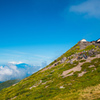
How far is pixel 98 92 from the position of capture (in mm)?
27234

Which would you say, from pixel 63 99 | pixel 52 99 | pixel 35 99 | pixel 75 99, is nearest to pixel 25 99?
pixel 35 99

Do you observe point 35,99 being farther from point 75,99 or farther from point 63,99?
point 75,99

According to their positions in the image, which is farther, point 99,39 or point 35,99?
point 99,39

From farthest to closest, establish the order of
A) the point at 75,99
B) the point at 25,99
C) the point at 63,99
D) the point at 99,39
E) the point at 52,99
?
the point at 99,39 → the point at 25,99 → the point at 52,99 → the point at 63,99 → the point at 75,99

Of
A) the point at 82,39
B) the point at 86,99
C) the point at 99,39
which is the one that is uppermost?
the point at 82,39

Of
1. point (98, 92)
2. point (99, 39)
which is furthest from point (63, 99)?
point (99, 39)

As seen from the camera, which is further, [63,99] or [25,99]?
[25,99]

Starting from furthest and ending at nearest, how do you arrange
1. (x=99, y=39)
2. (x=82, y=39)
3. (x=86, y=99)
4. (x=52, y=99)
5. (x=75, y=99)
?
(x=82, y=39) < (x=99, y=39) < (x=52, y=99) < (x=75, y=99) < (x=86, y=99)

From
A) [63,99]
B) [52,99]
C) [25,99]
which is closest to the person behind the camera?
[63,99]

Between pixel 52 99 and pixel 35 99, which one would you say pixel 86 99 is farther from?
pixel 35 99

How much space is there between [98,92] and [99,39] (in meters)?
95.2

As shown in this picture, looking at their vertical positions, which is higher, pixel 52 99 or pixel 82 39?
pixel 82 39

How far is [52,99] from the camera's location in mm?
32188

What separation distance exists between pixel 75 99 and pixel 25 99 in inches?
927
